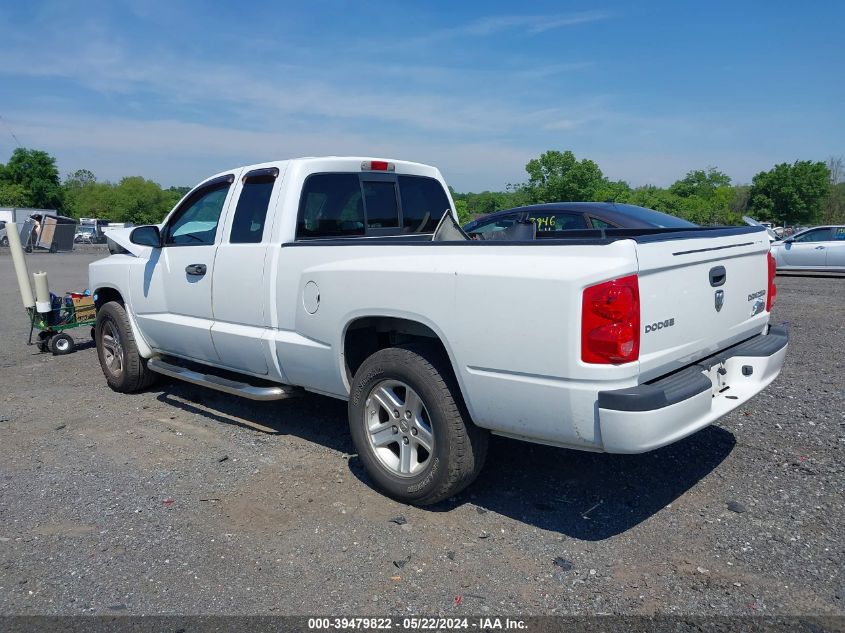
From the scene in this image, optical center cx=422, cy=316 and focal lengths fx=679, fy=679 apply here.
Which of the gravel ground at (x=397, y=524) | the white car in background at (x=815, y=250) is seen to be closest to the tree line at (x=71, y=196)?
the white car in background at (x=815, y=250)

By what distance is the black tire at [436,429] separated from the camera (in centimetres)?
362

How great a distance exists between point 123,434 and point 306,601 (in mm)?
2948

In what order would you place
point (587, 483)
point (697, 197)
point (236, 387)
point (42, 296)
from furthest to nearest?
point (697, 197) → point (42, 296) → point (236, 387) → point (587, 483)

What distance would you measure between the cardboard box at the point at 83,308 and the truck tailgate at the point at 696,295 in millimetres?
7726

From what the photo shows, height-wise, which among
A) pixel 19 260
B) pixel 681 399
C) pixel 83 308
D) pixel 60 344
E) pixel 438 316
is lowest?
pixel 60 344

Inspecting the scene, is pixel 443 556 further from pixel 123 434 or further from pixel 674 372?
pixel 123 434

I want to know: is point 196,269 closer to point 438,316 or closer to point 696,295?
point 438,316

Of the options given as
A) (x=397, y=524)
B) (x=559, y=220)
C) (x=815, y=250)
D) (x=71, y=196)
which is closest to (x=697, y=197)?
(x=815, y=250)

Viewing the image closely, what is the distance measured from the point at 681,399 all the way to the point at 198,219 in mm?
4037

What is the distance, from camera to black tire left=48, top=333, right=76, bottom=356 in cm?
845

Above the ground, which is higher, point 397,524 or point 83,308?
point 83,308

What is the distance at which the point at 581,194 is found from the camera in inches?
1441

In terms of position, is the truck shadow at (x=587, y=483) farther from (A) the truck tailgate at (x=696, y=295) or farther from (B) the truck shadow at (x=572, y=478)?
(A) the truck tailgate at (x=696, y=295)

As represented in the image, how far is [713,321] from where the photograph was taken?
366 cm
